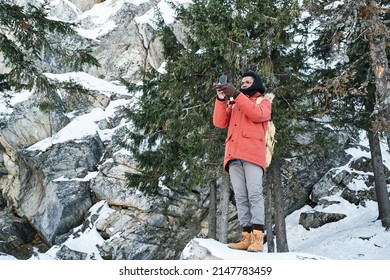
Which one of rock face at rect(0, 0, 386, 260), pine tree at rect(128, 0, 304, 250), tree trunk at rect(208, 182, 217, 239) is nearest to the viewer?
pine tree at rect(128, 0, 304, 250)

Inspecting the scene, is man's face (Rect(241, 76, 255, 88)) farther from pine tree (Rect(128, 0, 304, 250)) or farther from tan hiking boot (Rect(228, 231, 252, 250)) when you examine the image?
pine tree (Rect(128, 0, 304, 250))

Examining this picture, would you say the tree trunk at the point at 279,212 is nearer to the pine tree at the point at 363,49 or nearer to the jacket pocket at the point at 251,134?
the pine tree at the point at 363,49

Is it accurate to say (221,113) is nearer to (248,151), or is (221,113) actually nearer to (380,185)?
(248,151)

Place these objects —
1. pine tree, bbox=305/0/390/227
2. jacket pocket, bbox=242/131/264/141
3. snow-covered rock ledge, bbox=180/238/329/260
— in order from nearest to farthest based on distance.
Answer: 1. snow-covered rock ledge, bbox=180/238/329/260
2. jacket pocket, bbox=242/131/264/141
3. pine tree, bbox=305/0/390/227

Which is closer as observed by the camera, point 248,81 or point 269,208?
point 248,81

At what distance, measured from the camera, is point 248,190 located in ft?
17.3

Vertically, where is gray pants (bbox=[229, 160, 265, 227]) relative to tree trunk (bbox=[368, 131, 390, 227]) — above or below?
above

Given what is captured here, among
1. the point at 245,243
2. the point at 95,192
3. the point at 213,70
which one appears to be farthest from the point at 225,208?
the point at 95,192

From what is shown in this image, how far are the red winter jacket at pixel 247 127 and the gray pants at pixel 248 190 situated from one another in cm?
12

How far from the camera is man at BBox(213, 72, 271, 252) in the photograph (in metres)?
5.10

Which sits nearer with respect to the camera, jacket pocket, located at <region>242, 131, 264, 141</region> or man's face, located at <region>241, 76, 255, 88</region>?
jacket pocket, located at <region>242, 131, 264, 141</region>

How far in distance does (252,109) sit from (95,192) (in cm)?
1816

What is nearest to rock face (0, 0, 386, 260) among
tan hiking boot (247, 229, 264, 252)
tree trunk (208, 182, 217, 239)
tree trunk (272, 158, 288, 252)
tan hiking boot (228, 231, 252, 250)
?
tree trunk (208, 182, 217, 239)

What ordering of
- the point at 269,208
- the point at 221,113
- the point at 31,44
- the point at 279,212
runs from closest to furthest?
A: 1. the point at 221,113
2. the point at 31,44
3. the point at 279,212
4. the point at 269,208
